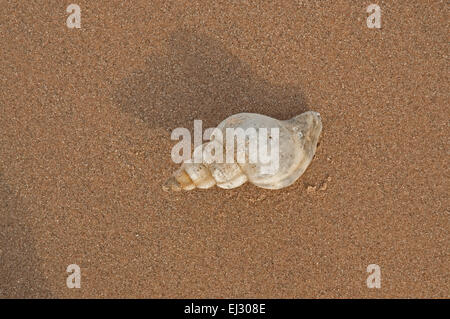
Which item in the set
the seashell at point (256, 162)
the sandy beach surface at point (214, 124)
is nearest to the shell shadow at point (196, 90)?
the sandy beach surface at point (214, 124)

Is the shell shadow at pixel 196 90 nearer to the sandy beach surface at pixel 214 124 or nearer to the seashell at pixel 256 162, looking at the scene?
the sandy beach surface at pixel 214 124

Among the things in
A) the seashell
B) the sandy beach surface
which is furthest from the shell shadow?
the seashell

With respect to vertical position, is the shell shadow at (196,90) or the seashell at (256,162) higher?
the shell shadow at (196,90)

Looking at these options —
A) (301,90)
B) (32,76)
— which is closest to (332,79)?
(301,90)

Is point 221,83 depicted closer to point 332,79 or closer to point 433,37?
point 332,79

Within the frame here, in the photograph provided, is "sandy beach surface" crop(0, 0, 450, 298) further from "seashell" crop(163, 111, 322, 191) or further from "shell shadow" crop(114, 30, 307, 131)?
"seashell" crop(163, 111, 322, 191)
